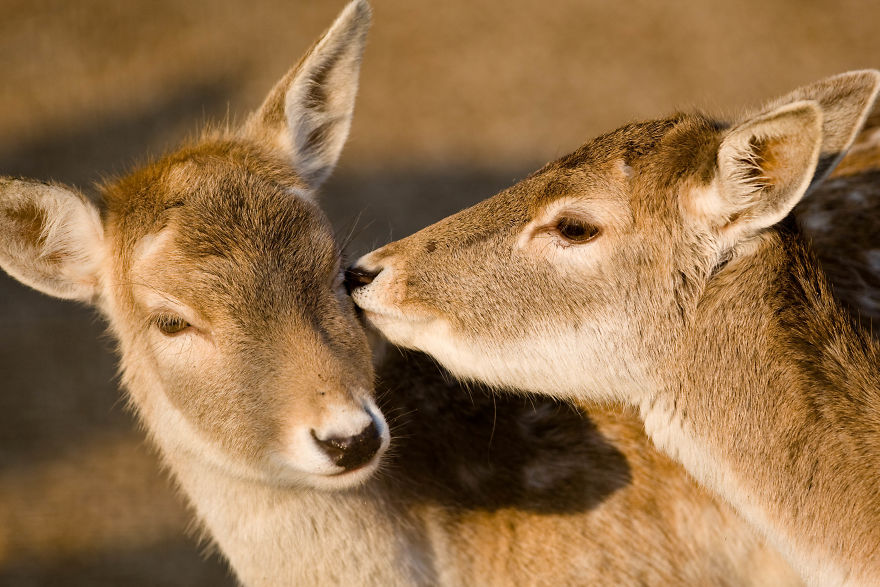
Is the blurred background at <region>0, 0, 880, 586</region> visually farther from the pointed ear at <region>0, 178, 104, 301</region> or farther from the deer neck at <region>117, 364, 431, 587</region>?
the deer neck at <region>117, 364, 431, 587</region>

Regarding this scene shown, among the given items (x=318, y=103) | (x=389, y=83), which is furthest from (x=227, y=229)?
(x=389, y=83)

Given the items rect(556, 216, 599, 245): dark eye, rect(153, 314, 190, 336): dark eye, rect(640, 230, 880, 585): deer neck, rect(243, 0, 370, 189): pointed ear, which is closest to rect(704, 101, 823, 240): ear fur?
rect(640, 230, 880, 585): deer neck

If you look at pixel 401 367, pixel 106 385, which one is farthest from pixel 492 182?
pixel 401 367

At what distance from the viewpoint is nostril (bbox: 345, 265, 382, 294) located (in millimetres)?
3332

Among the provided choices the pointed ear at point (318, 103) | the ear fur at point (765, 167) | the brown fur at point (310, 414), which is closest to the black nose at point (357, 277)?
the brown fur at point (310, 414)

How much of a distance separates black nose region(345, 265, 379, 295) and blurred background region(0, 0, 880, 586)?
3571 mm

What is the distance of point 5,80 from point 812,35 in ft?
27.3

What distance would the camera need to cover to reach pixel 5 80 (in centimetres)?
852

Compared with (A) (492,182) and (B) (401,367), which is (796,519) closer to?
(B) (401,367)

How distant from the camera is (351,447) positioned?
2.74m

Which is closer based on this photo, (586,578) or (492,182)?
(586,578)

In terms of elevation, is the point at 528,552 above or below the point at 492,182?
above

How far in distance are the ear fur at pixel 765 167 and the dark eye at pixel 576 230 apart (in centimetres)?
42

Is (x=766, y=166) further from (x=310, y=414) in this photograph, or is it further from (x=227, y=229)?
(x=227, y=229)
